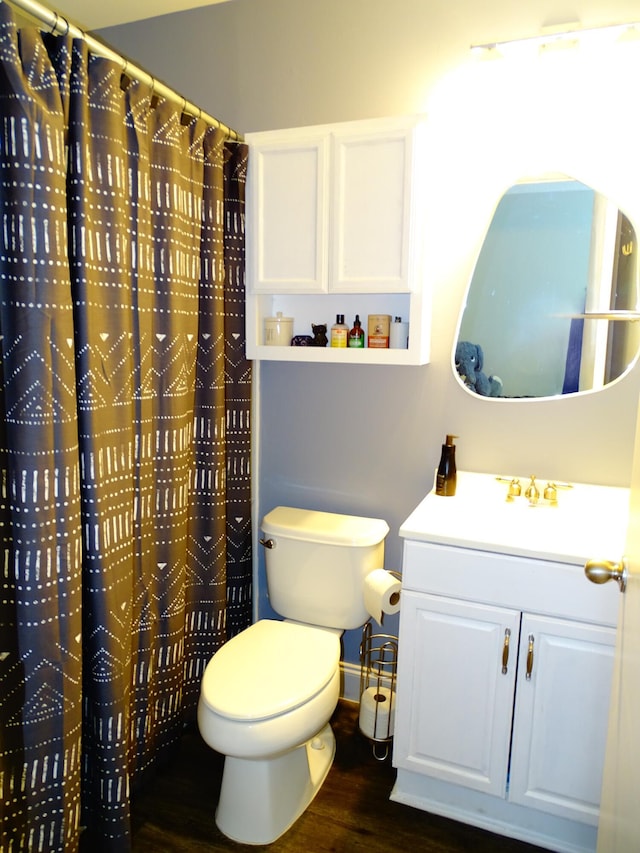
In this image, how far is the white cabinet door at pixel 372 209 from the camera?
1735 millimetres

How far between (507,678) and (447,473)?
0.62m

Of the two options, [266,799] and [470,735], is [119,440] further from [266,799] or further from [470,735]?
[470,735]

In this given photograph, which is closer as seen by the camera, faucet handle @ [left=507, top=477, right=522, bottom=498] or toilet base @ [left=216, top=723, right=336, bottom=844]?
toilet base @ [left=216, top=723, right=336, bottom=844]

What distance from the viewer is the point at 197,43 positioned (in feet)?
6.88

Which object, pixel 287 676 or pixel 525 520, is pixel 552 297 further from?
pixel 287 676

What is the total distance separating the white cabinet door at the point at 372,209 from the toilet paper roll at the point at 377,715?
1.34m

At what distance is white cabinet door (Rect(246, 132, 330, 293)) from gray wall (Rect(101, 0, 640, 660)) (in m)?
0.24

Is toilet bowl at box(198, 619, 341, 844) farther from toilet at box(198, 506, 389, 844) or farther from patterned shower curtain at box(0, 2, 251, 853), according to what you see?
patterned shower curtain at box(0, 2, 251, 853)

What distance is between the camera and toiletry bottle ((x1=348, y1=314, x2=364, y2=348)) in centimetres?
195

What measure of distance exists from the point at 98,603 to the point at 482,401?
1.29 m

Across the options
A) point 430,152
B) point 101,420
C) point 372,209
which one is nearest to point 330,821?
point 101,420

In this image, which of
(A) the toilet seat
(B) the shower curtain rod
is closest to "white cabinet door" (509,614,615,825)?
(A) the toilet seat

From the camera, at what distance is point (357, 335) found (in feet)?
6.40

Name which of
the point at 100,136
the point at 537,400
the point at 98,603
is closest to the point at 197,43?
the point at 100,136
